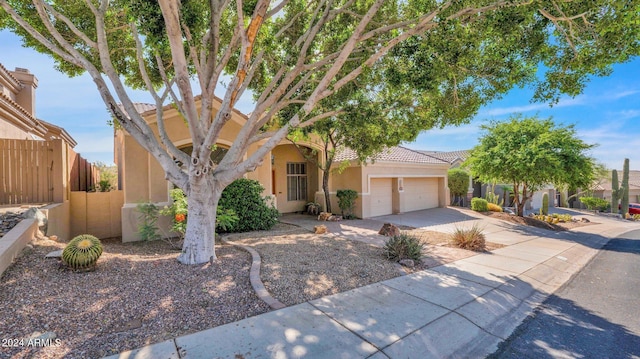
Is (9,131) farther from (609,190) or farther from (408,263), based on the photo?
(609,190)

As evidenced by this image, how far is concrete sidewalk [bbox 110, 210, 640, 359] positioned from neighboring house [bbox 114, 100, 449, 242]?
780 cm

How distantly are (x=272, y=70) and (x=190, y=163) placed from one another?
4.87 m

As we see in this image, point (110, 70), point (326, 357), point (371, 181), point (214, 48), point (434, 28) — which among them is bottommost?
point (326, 357)

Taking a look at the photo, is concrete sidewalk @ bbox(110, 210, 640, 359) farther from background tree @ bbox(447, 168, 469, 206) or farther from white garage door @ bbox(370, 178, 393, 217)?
background tree @ bbox(447, 168, 469, 206)

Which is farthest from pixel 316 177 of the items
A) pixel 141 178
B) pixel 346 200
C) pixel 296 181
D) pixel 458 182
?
pixel 458 182

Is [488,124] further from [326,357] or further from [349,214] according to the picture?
[326,357]

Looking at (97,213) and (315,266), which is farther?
(97,213)

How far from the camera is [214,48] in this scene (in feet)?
19.7

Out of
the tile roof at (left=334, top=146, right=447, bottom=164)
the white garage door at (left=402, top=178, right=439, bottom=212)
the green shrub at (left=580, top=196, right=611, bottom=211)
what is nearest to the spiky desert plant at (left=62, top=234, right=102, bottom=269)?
the tile roof at (left=334, top=146, right=447, bottom=164)

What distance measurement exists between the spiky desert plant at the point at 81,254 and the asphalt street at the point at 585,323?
628 cm

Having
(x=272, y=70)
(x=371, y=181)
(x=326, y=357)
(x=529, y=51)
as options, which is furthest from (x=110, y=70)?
(x=371, y=181)

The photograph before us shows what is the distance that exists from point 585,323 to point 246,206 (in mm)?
9061

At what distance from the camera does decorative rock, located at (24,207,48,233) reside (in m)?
6.22

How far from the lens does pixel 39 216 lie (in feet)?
20.9
